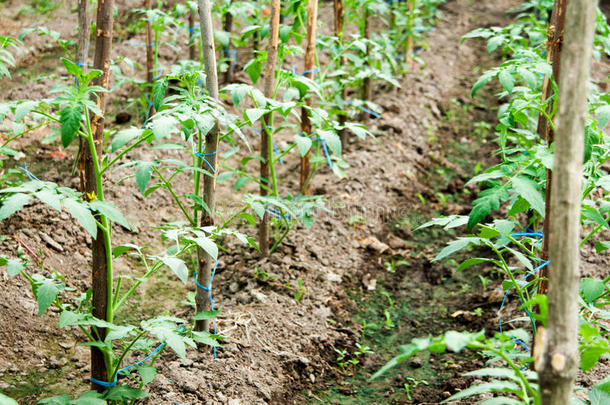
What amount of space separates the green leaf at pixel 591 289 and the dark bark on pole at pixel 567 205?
61 centimetres

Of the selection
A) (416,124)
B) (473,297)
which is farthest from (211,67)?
(416,124)

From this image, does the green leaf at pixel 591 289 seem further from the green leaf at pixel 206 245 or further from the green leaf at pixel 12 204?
the green leaf at pixel 12 204

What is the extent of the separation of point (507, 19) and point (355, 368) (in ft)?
19.9

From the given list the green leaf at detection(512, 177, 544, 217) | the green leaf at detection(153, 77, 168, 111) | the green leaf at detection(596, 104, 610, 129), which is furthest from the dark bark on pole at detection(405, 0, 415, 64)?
→ the green leaf at detection(512, 177, 544, 217)

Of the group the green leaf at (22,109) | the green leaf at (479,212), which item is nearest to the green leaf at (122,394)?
the green leaf at (22,109)

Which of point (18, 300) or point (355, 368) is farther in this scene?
point (355, 368)

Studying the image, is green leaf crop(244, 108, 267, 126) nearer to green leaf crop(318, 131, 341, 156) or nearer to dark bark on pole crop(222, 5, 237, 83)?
green leaf crop(318, 131, 341, 156)

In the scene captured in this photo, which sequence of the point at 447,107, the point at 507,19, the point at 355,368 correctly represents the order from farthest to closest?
the point at 507,19 → the point at 447,107 → the point at 355,368

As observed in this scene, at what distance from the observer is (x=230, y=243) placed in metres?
3.32

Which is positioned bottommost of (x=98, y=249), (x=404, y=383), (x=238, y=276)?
(x=404, y=383)

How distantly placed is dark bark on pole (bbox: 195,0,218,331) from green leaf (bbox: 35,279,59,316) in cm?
70

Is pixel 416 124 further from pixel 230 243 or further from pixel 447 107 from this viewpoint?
pixel 230 243

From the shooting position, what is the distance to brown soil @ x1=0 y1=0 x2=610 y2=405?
221 cm

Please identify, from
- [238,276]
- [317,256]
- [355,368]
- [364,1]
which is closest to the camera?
[355,368]
